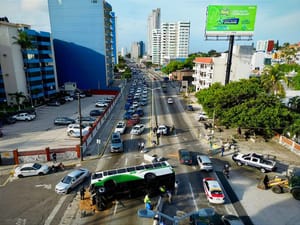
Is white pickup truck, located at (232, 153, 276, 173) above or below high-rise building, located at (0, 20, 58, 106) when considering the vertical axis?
below

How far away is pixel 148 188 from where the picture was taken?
1712cm

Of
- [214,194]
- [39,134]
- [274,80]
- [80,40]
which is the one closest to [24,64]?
[80,40]

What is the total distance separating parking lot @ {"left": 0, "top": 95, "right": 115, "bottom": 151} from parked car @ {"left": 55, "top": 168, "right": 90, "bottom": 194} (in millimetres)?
10014

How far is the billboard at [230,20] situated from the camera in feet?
135

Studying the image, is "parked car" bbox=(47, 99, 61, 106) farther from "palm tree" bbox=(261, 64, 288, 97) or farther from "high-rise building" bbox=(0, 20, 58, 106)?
"palm tree" bbox=(261, 64, 288, 97)

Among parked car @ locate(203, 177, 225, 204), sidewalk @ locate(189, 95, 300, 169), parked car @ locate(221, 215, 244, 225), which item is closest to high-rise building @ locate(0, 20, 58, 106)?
sidewalk @ locate(189, 95, 300, 169)

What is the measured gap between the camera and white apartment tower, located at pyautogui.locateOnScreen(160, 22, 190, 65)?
17775 centimetres

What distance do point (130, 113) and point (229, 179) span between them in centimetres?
2548

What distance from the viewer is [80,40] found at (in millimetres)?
67875

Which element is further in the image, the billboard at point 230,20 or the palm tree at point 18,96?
the palm tree at point 18,96

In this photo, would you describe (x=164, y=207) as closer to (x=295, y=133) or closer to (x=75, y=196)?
(x=75, y=196)

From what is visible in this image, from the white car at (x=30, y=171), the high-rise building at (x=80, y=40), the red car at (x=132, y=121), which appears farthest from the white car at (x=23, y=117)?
the high-rise building at (x=80, y=40)

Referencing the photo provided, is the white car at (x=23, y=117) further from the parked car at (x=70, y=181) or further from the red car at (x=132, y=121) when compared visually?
the parked car at (x=70, y=181)

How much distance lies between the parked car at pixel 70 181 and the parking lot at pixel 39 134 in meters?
10.0
